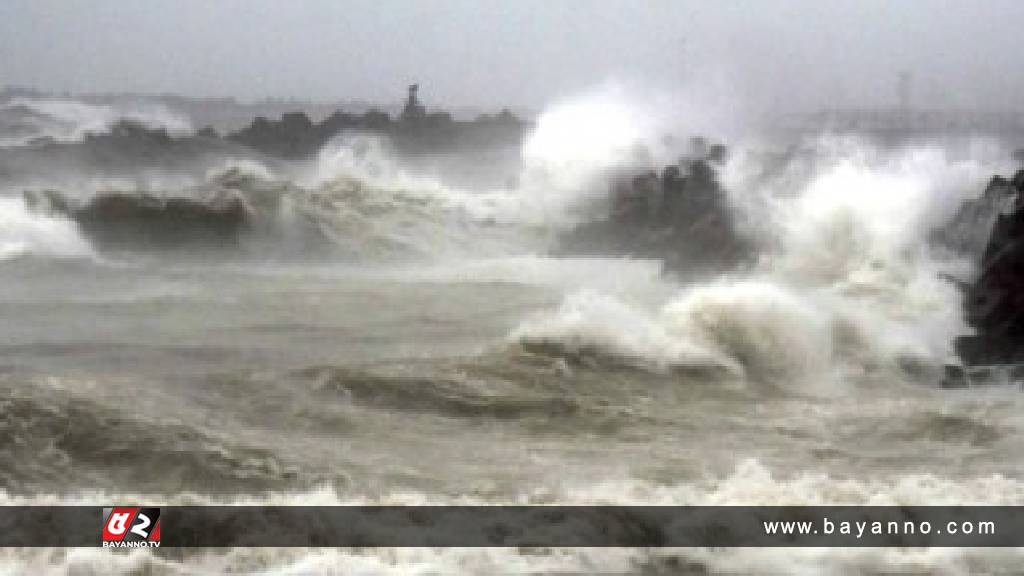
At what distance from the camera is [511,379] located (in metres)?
9.85

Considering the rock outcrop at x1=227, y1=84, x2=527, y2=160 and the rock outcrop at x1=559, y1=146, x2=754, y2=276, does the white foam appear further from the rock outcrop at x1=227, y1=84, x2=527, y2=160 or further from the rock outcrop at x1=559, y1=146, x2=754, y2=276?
the rock outcrop at x1=227, y1=84, x2=527, y2=160

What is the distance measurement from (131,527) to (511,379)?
443 centimetres

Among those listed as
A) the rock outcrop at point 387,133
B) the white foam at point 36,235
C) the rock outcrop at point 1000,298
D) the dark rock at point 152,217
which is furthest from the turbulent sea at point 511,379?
the rock outcrop at point 387,133

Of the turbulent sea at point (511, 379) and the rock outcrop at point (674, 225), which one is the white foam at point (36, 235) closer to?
the turbulent sea at point (511, 379)

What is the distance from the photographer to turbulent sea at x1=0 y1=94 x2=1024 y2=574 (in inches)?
262

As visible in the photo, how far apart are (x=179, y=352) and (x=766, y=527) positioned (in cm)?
617

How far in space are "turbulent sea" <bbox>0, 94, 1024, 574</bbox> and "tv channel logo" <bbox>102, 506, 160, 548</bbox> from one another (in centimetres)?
22

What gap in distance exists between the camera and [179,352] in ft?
34.0

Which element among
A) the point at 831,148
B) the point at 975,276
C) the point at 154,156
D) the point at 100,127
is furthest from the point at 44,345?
the point at 100,127

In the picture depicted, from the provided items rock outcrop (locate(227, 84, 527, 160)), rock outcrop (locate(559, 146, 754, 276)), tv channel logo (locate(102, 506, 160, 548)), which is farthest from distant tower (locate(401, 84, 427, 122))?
tv channel logo (locate(102, 506, 160, 548))

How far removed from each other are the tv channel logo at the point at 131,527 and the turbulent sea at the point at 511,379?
221 millimetres

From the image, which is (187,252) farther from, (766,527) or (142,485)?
(766,527)

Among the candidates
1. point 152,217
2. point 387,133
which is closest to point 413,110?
point 387,133

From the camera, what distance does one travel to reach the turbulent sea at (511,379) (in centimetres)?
666
